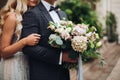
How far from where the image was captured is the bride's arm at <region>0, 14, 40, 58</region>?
2838 mm

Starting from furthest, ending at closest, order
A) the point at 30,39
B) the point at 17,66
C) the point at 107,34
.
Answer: the point at 107,34 → the point at 17,66 → the point at 30,39

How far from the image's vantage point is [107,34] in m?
16.0

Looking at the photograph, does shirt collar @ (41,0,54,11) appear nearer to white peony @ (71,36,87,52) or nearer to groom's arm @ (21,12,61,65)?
groom's arm @ (21,12,61,65)

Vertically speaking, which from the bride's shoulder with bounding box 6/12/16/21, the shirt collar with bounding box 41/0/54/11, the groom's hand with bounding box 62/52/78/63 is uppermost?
the shirt collar with bounding box 41/0/54/11

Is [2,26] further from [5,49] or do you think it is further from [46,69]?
[46,69]

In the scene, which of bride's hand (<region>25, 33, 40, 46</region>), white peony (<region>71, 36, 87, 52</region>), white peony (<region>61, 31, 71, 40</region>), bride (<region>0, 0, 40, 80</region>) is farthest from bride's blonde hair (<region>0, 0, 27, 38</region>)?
white peony (<region>71, 36, 87, 52</region>)

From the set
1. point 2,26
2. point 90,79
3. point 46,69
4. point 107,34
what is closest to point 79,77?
point 46,69

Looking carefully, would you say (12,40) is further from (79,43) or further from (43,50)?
(79,43)

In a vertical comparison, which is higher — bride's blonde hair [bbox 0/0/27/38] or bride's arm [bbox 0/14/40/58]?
bride's blonde hair [bbox 0/0/27/38]

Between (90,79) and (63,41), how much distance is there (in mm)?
4617

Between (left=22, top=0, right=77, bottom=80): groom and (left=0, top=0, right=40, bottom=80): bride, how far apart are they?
103 mm

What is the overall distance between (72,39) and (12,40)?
22.3 inches

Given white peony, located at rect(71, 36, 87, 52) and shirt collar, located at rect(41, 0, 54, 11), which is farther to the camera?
shirt collar, located at rect(41, 0, 54, 11)

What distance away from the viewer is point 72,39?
285cm
